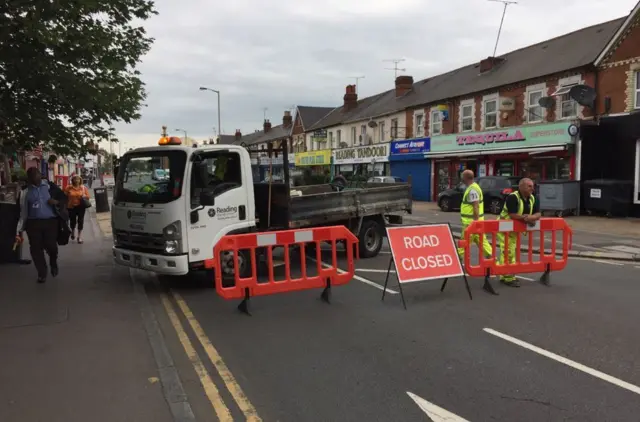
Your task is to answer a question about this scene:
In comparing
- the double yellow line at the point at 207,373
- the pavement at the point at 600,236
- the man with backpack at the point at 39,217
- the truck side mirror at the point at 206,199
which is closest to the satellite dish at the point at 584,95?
the pavement at the point at 600,236

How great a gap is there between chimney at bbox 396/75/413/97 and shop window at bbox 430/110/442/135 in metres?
7.19

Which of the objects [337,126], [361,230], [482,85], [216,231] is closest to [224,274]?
[216,231]

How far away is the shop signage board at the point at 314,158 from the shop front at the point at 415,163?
10519 mm

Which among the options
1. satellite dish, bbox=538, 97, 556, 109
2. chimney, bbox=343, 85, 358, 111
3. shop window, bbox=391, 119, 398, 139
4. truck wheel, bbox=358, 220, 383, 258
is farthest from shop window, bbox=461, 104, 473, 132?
chimney, bbox=343, 85, 358, 111

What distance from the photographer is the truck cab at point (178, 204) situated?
7.23m

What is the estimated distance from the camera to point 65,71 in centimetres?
740

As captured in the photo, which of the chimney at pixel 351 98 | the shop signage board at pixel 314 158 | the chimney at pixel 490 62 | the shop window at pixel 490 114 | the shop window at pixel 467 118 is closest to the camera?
the shop window at pixel 490 114

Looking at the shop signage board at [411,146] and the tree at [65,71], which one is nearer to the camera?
the tree at [65,71]

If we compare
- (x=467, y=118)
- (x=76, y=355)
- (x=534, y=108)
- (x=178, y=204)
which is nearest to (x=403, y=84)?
(x=467, y=118)

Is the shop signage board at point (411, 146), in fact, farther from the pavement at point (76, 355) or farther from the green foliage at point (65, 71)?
the pavement at point (76, 355)

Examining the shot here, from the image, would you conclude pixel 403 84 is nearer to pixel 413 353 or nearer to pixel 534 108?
pixel 534 108

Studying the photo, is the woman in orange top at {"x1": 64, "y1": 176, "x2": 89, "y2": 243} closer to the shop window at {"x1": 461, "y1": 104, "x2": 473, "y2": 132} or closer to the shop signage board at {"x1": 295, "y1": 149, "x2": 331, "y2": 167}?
the shop window at {"x1": 461, "y1": 104, "x2": 473, "y2": 132}

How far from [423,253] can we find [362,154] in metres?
32.3

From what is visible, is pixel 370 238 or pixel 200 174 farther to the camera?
pixel 370 238
